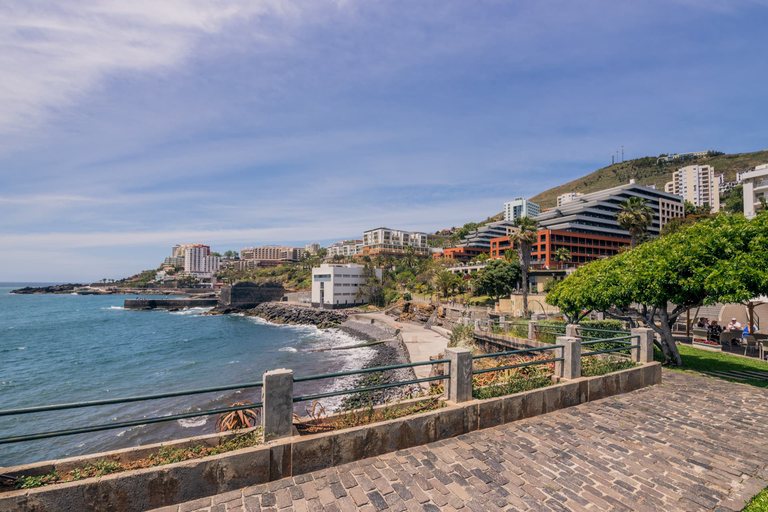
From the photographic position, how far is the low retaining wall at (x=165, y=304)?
3990 inches

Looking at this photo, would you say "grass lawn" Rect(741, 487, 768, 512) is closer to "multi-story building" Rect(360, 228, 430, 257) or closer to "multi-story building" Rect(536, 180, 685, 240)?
"multi-story building" Rect(536, 180, 685, 240)

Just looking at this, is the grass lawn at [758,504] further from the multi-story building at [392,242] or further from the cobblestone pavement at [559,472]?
the multi-story building at [392,242]

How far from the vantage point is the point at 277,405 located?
17.7 feet

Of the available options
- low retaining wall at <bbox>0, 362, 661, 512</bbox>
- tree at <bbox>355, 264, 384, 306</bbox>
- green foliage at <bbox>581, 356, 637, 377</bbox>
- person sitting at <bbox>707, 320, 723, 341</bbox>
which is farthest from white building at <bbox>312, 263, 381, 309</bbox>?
low retaining wall at <bbox>0, 362, 661, 512</bbox>

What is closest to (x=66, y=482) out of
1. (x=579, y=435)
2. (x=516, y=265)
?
(x=579, y=435)

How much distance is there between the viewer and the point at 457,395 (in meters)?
6.89

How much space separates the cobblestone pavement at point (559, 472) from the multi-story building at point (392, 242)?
13017 centimetres

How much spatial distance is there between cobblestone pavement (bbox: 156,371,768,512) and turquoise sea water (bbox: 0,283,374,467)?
1569 cm

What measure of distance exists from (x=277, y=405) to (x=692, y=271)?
13128mm

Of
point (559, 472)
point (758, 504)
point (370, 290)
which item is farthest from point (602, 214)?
point (559, 472)

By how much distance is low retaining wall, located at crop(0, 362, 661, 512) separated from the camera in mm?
4215

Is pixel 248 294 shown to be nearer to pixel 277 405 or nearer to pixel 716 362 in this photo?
pixel 716 362

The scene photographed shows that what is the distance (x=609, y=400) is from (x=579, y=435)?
2.90 metres

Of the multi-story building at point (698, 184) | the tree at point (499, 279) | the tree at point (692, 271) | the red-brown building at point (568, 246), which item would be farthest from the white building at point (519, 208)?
the tree at point (692, 271)
